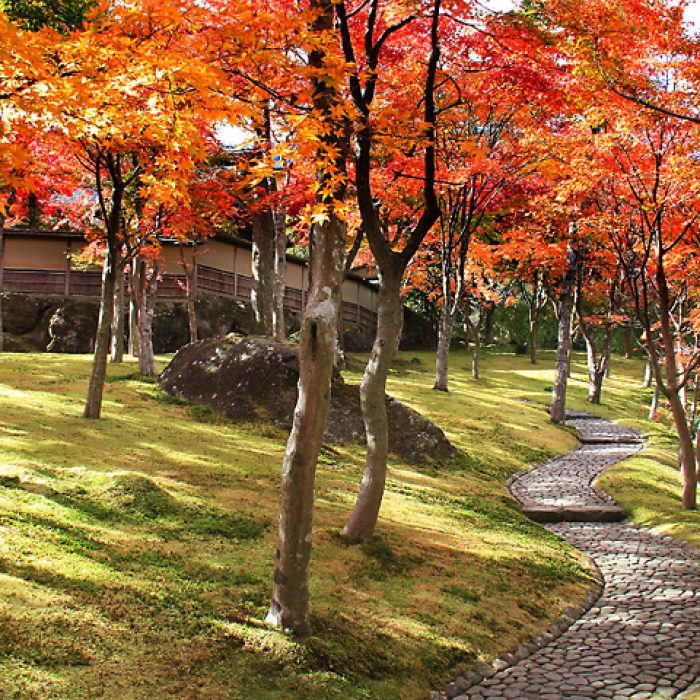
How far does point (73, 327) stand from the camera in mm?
33594

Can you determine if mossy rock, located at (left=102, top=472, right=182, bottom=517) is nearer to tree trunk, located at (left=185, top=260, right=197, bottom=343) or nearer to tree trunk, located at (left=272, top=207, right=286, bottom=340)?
tree trunk, located at (left=272, top=207, right=286, bottom=340)

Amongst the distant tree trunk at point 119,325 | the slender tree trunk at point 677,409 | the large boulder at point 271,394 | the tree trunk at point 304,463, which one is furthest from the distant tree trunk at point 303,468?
the distant tree trunk at point 119,325

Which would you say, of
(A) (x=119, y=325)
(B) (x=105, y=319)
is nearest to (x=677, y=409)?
(B) (x=105, y=319)

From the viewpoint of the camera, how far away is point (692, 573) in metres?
12.2

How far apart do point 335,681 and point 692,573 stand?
→ 795 cm

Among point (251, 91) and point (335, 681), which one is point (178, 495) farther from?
point (251, 91)

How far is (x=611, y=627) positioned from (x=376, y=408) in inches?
181

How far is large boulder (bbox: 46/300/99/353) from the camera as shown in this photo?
33.2 m

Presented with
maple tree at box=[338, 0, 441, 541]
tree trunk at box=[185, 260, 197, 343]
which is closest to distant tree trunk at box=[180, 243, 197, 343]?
tree trunk at box=[185, 260, 197, 343]

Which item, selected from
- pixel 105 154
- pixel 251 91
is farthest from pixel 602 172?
pixel 105 154

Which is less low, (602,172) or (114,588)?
(602,172)

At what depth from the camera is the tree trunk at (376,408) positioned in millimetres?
10922

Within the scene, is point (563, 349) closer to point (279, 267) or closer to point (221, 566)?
point (279, 267)

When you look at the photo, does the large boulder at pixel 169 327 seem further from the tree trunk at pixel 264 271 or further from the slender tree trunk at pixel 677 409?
the slender tree trunk at pixel 677 409
